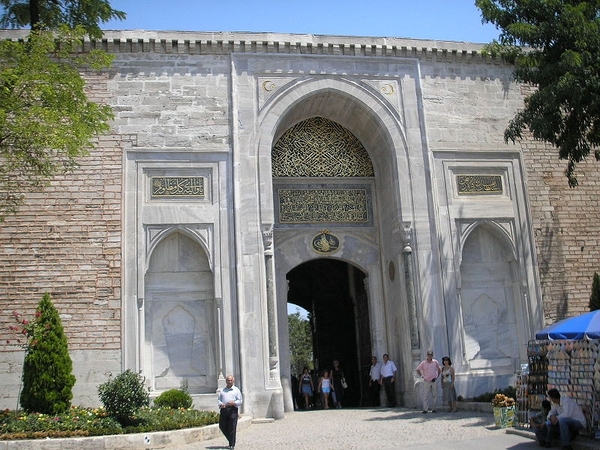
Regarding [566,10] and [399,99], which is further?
[399,99]

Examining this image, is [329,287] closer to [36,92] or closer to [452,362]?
[452,362]

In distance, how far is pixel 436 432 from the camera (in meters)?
8.70

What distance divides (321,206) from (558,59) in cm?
518

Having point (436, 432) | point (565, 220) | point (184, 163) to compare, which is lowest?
point (436, 432)

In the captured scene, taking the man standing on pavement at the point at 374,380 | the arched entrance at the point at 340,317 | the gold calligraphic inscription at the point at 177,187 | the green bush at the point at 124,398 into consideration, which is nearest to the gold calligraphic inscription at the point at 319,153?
the gold calligraphic inscription at the point at 177,187

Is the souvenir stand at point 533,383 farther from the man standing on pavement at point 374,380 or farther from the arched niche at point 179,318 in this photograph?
the arched niche at point 179,318

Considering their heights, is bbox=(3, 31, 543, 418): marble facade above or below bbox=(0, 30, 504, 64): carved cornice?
below

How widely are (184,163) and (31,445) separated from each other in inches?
237

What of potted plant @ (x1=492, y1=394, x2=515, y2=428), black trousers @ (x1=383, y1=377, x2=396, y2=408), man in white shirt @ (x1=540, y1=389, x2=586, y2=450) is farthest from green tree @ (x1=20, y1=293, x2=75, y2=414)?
man in white shirt @ (x1=540, y1=389, x2=586, y2=450)

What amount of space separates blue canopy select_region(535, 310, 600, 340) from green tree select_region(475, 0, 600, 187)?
4140 millimetres

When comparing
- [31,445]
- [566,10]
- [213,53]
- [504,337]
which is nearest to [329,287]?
[504,337]

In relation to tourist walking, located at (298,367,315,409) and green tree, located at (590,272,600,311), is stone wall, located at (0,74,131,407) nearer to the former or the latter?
tourist walking, located at (298,367,315,409)

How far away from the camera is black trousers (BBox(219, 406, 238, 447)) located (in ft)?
26.3

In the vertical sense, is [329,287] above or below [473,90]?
below
